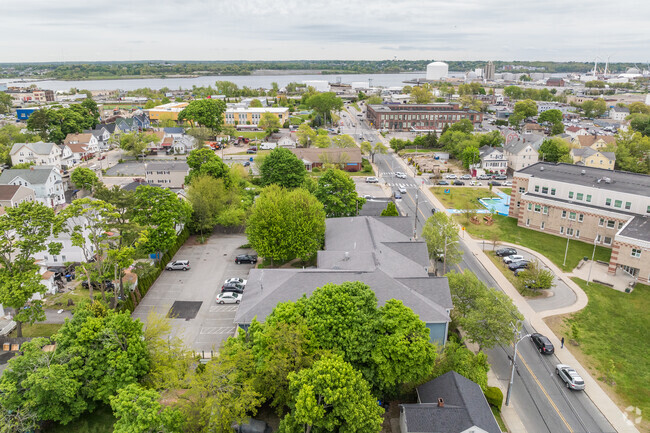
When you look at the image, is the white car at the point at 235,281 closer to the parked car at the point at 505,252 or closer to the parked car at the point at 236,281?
the parked car at the point at 236,281

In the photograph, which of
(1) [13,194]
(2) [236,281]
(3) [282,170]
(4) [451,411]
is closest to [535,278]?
(4) [451,411]

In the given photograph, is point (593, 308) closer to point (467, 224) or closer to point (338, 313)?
point (467, 224)

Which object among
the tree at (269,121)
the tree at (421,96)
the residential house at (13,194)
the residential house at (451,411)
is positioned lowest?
the residential house at (451,411)

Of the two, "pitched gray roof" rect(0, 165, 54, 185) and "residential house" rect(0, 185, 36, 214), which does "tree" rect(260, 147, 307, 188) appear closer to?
"residential house" rect(0, 185, 36, 214)

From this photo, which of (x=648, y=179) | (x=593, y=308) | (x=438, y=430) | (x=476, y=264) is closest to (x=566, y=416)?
(x=438, y=430)

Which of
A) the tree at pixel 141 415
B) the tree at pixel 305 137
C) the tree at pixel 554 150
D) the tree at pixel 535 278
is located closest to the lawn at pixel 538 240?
the tree at pixel 535 278

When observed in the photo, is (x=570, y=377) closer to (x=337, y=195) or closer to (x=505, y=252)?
(x=505, y=252)
